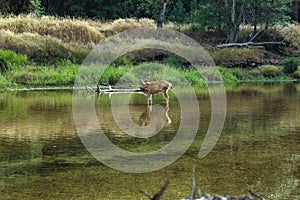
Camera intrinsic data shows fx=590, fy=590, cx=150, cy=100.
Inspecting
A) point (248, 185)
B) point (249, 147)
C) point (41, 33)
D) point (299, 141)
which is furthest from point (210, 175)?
point (41, 33)

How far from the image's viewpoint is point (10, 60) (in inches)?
770

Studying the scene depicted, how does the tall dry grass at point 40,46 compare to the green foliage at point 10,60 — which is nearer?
the green foliage at point 10,60

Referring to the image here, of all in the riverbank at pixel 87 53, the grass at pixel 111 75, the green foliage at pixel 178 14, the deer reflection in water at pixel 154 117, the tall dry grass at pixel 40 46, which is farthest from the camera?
the green foliage at pixel 178 14

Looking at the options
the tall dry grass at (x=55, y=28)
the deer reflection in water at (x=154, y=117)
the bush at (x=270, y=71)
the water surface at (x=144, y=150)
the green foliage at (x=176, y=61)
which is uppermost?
the tall dry grass at (x=55, y=28)

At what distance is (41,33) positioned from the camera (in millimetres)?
23188

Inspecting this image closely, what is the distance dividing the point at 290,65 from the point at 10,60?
11.9 meters

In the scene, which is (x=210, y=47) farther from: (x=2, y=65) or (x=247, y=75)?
(x=2, y=65)

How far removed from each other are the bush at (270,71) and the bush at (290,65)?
328 mm

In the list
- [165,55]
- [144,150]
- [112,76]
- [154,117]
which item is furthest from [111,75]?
[144,150]

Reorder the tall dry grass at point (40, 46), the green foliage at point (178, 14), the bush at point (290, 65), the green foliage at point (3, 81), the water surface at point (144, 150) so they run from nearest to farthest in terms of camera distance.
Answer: the water surface at point (144, 150), the green foliage at point (3, 81), the tall dry grass at point (40, 46), the bush at point (290, 65), the green foliage at point (178, 14)

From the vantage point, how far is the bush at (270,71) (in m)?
24.9

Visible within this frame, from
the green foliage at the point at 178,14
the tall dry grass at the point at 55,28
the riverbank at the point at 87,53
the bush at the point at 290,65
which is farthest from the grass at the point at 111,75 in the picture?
the green foliage at the point at 178,14

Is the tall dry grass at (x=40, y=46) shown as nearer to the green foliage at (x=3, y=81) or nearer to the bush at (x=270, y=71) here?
the green foliage at (x=3, y=81)

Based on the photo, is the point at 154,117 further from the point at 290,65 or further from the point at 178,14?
the point at 178,14
